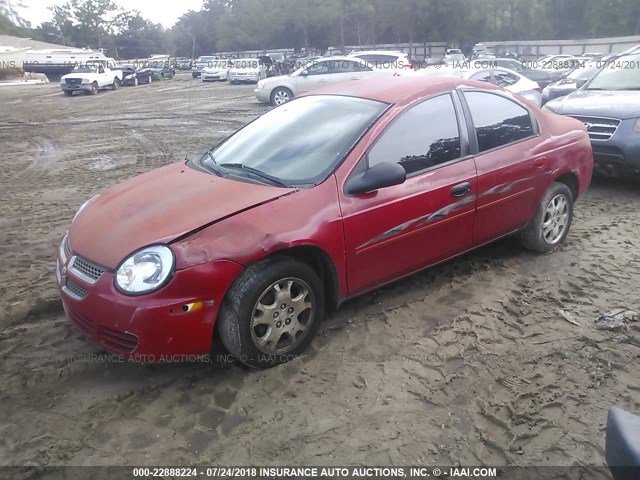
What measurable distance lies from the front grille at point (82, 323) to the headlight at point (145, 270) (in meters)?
0.36

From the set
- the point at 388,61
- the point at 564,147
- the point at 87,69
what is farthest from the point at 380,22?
the point at 564,147

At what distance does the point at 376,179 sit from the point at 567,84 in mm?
12527

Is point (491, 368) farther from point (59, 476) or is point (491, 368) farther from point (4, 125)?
point (4, 125)

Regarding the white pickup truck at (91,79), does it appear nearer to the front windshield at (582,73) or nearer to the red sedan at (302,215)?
the front windshield at (582,73)

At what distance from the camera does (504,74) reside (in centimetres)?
1302

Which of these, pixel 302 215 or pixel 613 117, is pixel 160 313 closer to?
pixel 302 215

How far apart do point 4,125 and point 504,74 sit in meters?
13.1

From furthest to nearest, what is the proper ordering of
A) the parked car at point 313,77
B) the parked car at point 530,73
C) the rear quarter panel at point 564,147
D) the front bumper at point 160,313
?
1. the parked car at point 530,73
2. the parked car at point 313,77
3. the rear quarter panel at point 564,147
4. the front bumper at point 160,313

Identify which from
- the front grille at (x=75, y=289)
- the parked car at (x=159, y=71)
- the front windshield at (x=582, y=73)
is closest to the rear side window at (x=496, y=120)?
the front grille at (x=75, y=289)

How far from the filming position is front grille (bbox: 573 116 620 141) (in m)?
6.51

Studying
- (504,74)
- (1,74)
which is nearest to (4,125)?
(504,74)

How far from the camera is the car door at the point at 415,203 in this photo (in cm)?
345

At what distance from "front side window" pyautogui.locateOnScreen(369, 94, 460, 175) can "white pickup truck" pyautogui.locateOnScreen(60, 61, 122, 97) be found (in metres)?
25.5

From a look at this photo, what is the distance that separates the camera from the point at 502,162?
13.7ft
